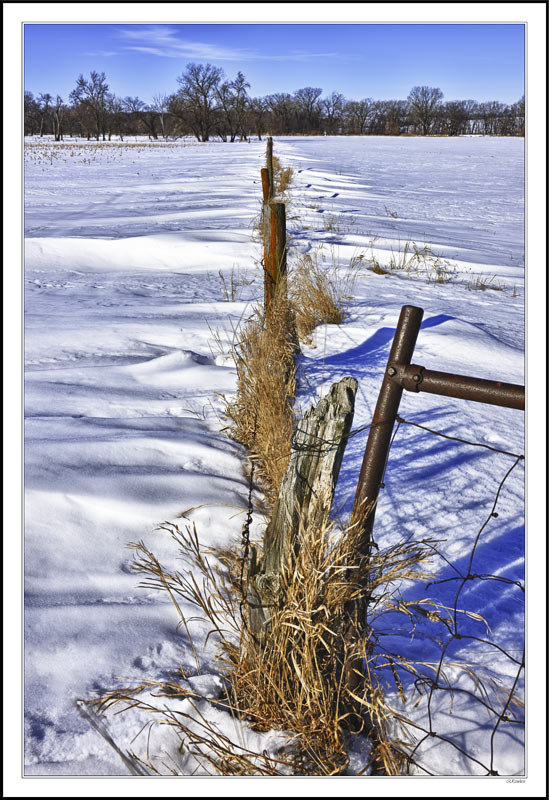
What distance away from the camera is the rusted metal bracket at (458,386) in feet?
4.23

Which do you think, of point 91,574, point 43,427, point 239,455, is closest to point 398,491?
point 239,455

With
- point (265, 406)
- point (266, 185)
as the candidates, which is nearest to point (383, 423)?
point (265, 406)

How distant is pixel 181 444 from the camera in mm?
3006

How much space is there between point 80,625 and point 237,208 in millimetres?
10671

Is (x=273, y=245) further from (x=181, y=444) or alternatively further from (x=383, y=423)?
(x=383, y=423)

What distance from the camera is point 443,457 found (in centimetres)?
314

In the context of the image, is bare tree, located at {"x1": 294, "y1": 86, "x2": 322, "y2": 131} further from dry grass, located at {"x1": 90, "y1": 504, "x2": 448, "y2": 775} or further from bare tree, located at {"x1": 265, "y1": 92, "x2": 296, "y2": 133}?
dry grass, located at {"x1": 90, "y1": 504, "x2": 448, "y2": 775}

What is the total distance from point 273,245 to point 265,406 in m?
1.89

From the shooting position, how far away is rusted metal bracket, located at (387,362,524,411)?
129cm

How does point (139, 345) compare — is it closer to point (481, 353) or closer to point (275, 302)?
point (275, 302)

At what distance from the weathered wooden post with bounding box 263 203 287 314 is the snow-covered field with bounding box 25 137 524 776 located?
0.61 m

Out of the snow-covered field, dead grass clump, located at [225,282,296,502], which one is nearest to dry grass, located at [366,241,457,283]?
the snow-covered field

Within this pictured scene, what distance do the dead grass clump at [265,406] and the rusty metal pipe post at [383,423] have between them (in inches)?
41.5

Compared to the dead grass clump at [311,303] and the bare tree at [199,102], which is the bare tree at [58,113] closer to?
the bare tree at [199,102]
